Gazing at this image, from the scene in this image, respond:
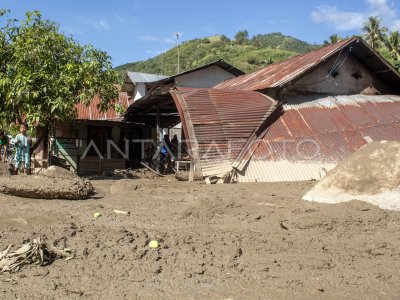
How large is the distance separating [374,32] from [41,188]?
1655 inches

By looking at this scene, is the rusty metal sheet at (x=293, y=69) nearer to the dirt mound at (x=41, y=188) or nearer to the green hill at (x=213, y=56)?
the dirt mound at (x=41, y=188)

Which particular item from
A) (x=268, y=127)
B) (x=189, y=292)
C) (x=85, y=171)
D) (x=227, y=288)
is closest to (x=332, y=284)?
(x=227, y=288)

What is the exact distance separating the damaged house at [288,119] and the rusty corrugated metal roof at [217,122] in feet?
0.08

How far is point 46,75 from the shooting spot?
10.8m

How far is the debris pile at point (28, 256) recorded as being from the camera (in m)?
3.78

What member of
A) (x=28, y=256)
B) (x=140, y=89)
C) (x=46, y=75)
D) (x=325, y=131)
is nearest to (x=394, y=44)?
(x=140, y=89)

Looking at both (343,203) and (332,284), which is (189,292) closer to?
(332,284)

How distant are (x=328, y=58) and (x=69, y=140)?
10581 millimetres

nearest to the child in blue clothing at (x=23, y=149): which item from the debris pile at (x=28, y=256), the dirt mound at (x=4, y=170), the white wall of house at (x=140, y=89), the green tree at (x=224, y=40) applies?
the dirt mound at (x=4, y=170)

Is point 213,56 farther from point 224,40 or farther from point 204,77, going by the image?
point 204,77

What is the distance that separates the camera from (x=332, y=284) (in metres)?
3.73

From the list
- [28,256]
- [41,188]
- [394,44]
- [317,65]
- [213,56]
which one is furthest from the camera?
[213,56]

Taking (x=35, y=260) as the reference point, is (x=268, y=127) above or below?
above

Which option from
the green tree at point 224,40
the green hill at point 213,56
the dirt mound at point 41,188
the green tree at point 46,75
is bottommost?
the dirt mound at point 41,188
